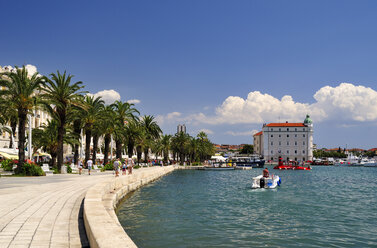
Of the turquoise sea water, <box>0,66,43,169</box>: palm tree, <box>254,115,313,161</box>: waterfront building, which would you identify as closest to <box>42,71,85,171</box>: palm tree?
<box>0,66,43,169</box>: palm tree

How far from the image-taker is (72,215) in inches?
470

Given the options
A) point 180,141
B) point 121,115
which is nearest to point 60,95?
point 121,115

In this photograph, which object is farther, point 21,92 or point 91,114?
point 91,114

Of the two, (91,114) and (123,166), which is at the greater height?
(91,114)

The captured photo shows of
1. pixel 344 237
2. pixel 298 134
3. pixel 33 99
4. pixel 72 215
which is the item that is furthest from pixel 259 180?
pixel 298 134

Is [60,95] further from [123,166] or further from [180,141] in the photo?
[180,141]

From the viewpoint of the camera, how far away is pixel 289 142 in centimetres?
17112

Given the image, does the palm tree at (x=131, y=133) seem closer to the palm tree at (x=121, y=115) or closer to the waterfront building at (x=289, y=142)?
the palm tree at (x=121, y=115)

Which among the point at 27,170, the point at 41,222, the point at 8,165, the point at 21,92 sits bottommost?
the point at 41,222

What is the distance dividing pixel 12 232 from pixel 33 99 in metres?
25.5

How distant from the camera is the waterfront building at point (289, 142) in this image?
170250mm

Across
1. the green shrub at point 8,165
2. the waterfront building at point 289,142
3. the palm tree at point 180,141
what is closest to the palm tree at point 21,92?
the green shrub at point 8,165

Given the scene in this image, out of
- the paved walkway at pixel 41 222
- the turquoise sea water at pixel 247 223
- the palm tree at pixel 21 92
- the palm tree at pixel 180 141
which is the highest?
the palm tree at pixel 21 92

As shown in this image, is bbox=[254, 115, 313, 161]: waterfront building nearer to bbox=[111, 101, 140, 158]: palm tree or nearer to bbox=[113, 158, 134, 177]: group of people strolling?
bbox=[111, 101, 140, 158]: palm tree
